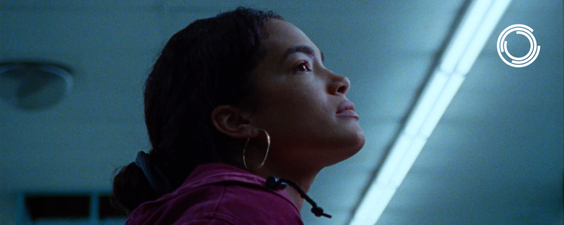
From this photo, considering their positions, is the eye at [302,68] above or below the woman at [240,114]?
above

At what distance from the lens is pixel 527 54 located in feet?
9.44

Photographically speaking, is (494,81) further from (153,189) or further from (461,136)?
(153,189)

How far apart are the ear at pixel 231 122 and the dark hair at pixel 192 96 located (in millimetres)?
11

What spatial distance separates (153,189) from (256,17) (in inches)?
13.3

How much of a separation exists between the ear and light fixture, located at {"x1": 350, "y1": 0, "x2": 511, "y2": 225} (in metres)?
1.87

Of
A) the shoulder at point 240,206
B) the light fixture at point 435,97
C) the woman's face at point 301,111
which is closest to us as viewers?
the shoulder at point 240,206

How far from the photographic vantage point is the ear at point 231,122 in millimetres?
832

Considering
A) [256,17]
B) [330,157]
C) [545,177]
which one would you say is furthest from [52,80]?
[545,177]

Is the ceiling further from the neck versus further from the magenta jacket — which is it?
the magenta jacket

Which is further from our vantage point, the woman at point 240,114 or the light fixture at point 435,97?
the light fixture at point 435,97

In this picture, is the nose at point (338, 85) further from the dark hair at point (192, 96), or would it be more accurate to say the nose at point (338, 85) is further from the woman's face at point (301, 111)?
the dark hair at point (192, 96)

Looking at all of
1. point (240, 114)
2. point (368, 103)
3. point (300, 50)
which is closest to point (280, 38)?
point (300, 50)

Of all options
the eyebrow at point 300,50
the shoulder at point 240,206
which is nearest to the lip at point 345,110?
the eyebrow at point 300,50

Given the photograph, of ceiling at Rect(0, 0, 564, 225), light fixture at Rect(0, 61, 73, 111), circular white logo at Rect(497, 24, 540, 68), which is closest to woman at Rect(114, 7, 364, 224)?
ceiling at Rect(0, 0, 564, 225)
